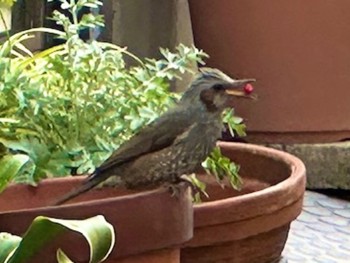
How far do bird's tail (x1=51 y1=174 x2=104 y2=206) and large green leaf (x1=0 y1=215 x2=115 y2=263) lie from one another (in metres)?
0.19

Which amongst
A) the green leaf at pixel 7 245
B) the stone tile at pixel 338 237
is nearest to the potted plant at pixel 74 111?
the green leaf at pixel 7 245

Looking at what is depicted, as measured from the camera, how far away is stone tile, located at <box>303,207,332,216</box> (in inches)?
75.5

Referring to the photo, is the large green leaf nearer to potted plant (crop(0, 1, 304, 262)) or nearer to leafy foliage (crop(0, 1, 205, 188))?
potted plant (crop(0, 1, 304, 262))

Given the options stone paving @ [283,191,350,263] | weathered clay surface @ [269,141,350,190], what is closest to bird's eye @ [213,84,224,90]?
stone paving @ [283,191,350,263]

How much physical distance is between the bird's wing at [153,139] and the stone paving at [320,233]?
512 millimetres

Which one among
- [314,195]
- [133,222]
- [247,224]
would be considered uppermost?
[133,222]

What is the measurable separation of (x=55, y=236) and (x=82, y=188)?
19 centimetres

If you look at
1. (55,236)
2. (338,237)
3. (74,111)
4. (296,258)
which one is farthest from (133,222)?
(338,237)

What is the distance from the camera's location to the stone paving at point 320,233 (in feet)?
5.50

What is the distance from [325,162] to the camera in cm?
204

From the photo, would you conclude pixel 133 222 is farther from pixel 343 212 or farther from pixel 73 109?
pixel 343 212

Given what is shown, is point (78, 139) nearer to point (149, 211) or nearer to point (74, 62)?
point (74, 62)

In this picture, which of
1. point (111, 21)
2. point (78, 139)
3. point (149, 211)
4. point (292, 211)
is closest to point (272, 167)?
point (292, 211)

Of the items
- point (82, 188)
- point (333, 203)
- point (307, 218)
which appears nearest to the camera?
point (82, 188)
